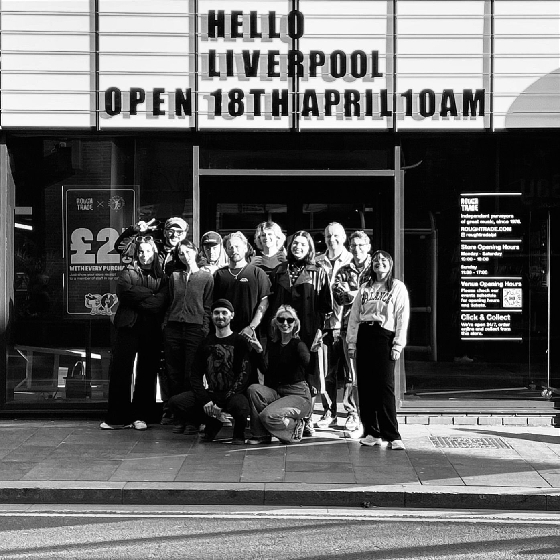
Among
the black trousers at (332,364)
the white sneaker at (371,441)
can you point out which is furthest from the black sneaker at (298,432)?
the black trousers at (332,364)

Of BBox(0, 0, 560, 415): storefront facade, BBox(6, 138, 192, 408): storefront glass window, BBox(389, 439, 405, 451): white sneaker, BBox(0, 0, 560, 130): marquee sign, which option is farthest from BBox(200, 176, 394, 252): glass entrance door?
BBox(389, 439, 405, 451): white sneaker

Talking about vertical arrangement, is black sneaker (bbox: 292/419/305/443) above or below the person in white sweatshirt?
below

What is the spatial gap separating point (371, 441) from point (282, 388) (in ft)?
3.41

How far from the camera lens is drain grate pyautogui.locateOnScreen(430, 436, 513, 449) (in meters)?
10.1

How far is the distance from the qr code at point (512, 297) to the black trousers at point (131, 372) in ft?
13.4

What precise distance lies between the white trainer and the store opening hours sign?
362cm

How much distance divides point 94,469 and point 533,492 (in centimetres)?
380

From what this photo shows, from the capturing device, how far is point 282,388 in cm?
1003

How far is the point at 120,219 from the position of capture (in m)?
11.9

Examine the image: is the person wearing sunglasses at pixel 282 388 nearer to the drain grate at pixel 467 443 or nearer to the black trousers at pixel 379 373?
the black trousers at pixel 379 373

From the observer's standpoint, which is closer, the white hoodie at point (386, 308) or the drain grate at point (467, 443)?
the white hoodie at point (386, 308)

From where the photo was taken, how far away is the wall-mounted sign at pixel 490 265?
11.7 m

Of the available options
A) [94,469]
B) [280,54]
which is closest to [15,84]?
[280,54]

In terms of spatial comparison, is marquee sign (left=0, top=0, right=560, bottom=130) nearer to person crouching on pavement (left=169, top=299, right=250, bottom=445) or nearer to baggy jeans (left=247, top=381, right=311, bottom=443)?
person crouching on pavement (left=169, top=299, right=250, bottom=445)
